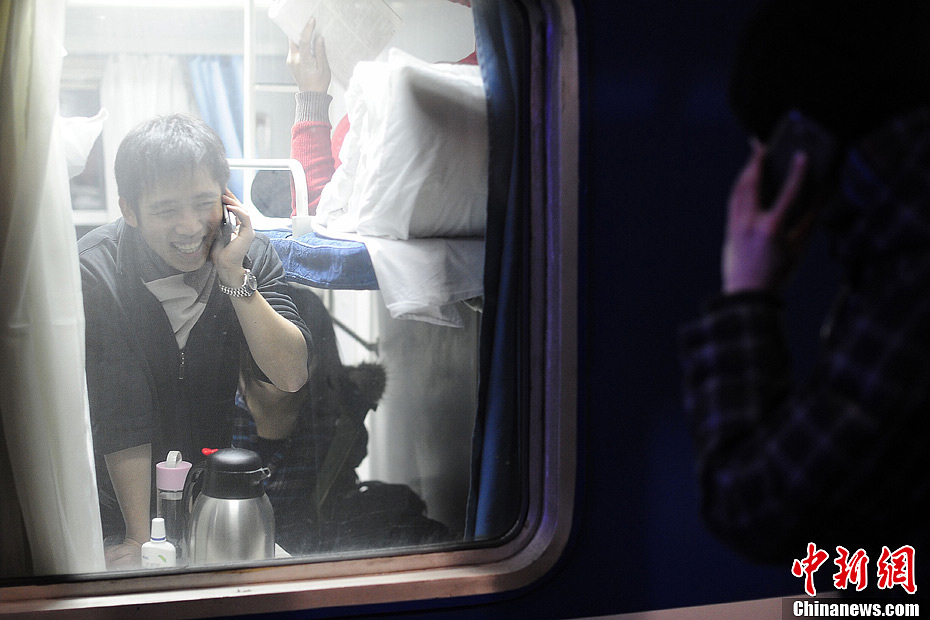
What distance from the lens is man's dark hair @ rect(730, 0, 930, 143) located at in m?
0.77

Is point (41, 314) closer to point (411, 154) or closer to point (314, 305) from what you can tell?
point (314, 305)

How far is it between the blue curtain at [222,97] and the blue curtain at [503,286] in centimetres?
54

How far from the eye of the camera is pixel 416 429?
170 cm

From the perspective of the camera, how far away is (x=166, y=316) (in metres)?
1.57

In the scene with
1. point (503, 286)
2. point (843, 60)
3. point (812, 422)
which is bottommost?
point (812, 422)

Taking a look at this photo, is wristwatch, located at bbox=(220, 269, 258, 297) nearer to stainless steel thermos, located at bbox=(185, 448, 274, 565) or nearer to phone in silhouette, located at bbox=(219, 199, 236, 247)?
phone in silhouette, located at bbox=(219, 199, 236, 247)

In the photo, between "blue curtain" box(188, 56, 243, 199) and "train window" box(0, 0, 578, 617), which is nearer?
"train window" box(0, 0, 578, 617)

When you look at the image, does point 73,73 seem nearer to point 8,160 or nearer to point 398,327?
point 8,160

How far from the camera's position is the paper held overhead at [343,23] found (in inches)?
64.5

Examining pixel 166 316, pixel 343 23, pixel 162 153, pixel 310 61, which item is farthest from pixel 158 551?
pixel 343 23

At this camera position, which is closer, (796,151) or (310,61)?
(796,151)

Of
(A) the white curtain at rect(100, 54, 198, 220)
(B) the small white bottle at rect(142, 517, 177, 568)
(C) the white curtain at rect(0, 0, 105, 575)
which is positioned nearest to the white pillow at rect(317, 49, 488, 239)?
(A) the white curtain at rect(100, 54, 198, 220)

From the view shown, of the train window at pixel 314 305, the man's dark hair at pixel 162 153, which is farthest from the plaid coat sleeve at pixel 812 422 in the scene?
the man's dark hair at pixel 162 153

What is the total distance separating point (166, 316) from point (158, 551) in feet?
1.63
